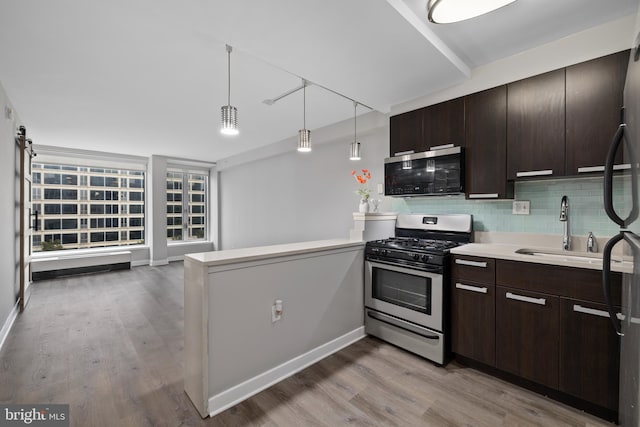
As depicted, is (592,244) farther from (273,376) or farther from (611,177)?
(273,376)

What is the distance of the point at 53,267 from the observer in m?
5.29

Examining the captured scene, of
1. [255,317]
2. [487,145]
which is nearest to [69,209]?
[255,317]

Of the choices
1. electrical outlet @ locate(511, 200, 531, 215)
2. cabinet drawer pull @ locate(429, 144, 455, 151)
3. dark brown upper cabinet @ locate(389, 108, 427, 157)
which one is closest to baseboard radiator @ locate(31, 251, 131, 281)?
dark brown upper cabinet @ locate(389, 108, 427, 157)

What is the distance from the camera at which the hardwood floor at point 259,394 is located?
1746mm

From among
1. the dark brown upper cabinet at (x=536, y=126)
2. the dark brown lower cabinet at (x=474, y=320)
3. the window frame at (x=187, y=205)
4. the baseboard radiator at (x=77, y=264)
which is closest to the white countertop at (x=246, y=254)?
the dark brown lower cabinet at (x=474, y=320)

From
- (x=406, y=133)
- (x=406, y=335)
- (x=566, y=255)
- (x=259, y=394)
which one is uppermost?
(x=406, y=133)

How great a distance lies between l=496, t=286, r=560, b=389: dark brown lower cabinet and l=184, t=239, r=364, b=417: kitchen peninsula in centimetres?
128

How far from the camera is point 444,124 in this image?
273 cm

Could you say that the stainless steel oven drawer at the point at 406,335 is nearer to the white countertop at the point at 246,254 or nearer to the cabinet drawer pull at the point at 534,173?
the white countertop at the point at 246,254

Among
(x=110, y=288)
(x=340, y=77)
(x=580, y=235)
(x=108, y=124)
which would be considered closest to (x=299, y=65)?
(x=340, y=77)

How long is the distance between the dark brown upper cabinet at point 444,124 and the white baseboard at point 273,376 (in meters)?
2.05

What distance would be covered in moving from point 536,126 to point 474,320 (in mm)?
1607

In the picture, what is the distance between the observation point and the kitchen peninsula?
5.79 feet

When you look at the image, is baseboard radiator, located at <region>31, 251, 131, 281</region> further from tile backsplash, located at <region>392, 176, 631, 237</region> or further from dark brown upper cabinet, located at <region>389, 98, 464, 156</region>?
tile backsplash, located at <region>392, 176, 631, 237</region>
